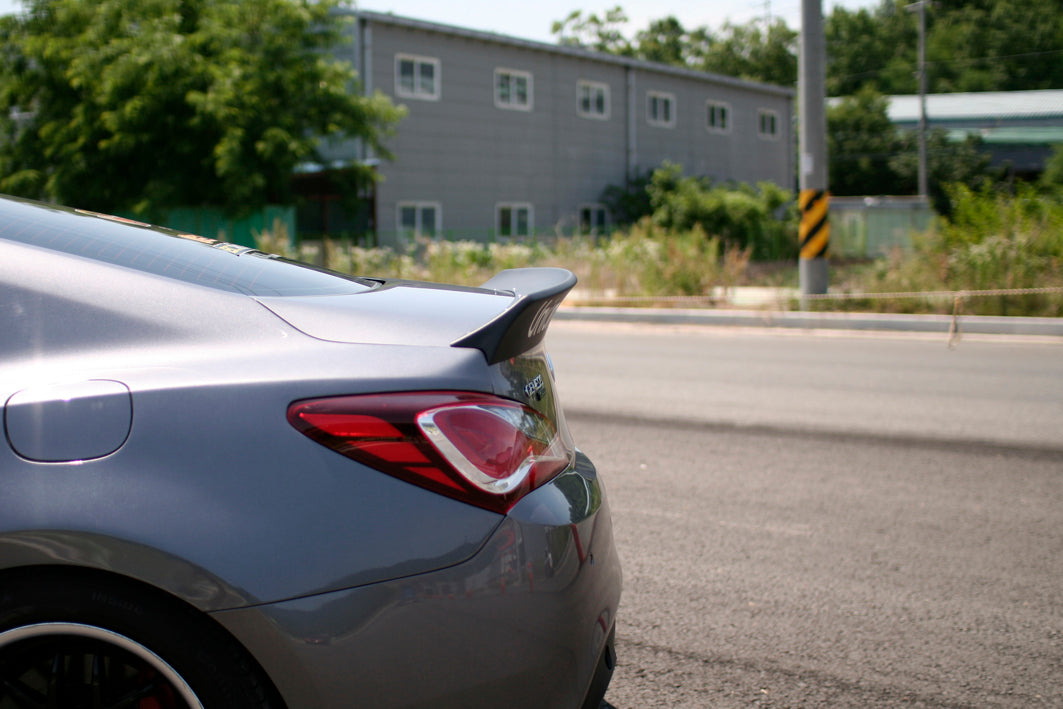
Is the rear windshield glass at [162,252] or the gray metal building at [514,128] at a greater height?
the gray metal building at [514,128]

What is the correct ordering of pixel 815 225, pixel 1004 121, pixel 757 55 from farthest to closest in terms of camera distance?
pixel 757 55 < pixel 1004 121 < pixel 815 225

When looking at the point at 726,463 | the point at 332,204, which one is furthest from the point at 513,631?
the point at 332,204

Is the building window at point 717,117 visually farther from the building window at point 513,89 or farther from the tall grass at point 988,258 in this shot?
the tall grass at point 988,258

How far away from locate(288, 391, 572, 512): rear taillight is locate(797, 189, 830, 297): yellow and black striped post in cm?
1394

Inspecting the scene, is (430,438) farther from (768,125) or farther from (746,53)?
(746,53)

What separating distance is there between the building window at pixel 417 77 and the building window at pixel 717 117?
13638 millimetres

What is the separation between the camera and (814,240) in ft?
50.1

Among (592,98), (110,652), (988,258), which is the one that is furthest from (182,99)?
(110,652)

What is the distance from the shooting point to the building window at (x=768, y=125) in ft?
133

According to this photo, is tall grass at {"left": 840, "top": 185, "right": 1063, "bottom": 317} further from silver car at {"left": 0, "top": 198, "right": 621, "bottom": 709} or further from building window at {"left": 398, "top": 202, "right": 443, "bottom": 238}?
building window at {"left": 398, "top": 202, "right": 443, "bottom": 238}

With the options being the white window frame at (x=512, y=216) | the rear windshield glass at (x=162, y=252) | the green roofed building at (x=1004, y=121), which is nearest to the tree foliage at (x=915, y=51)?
the green roofed building at (x=1004, y=121)

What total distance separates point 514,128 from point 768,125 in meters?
15.3

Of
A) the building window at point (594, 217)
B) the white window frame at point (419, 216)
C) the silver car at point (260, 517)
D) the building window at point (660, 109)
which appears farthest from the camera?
the building window at point (660, 109)

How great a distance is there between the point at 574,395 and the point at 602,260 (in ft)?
34.8
